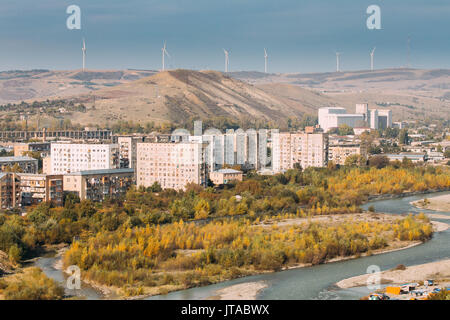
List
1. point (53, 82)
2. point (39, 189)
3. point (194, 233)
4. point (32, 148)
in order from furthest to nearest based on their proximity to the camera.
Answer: point (53, 82)
point (32, 148)
point (39, 189)
point (194, 233)

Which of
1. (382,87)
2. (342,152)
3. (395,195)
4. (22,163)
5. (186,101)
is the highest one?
(382,87)

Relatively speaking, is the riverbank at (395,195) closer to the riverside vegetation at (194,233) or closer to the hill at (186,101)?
the riverside vegetation at (194,233)

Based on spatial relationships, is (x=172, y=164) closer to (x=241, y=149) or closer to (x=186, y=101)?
(x=241, y=149)

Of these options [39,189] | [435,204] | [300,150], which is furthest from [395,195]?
[39,189]

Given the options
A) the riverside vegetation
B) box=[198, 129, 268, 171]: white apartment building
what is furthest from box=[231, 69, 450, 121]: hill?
the riverside vegetation

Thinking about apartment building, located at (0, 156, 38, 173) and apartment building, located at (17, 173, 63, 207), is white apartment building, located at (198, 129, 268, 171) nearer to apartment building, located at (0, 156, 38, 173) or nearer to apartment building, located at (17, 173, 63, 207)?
apartment building, located at (0, 156, 38, 173)
